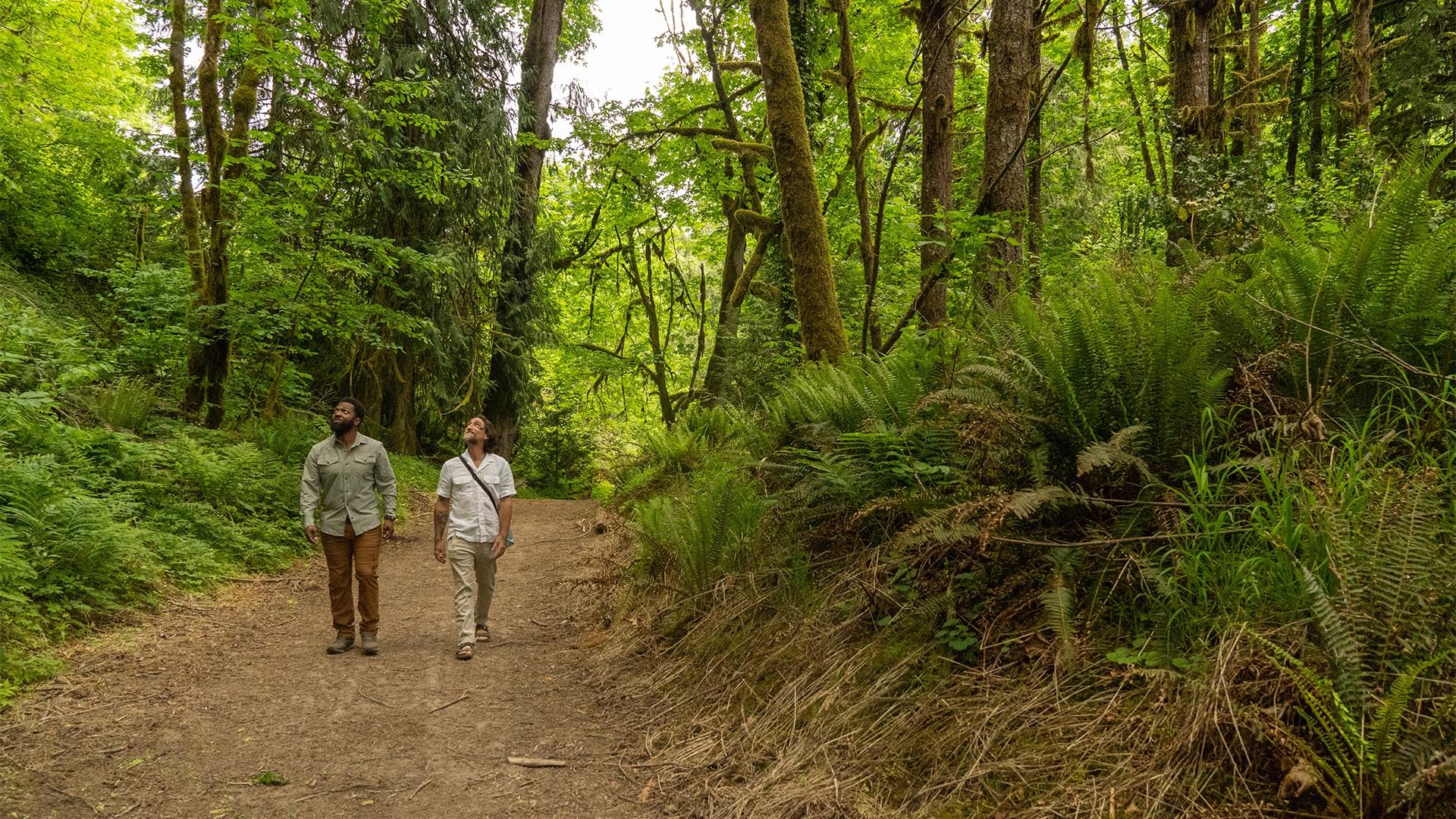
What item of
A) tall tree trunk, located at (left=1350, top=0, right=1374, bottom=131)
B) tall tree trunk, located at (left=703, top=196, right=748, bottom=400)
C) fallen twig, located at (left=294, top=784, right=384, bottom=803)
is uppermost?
tall tree trunk, located at (left=1350, top=0, right=1374, bottom=131)

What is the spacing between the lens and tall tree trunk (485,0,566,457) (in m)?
16.8

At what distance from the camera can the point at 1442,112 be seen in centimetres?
1050

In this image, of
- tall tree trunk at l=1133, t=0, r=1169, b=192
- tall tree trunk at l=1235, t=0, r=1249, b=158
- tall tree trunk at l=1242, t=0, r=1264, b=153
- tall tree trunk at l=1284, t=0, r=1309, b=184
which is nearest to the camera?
tall tree trunk at l=1133, t=0, r=1169, b=192

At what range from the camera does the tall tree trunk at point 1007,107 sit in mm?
6336

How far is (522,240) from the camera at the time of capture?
1695 centimetres

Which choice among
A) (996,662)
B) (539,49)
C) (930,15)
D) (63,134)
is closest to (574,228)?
(539,49)

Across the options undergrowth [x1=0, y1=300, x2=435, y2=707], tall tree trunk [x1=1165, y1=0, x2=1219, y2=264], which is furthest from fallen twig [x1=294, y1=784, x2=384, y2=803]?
tall tree trunk [x1=1165, y1=0, x2=1219, y2=264]

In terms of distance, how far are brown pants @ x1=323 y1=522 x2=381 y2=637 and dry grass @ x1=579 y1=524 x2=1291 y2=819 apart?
2.55 metres

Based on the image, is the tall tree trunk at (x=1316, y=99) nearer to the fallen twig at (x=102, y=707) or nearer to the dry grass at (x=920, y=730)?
the dry grass at (x=920, y=730)

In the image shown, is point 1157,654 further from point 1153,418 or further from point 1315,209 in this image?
point 1315,209

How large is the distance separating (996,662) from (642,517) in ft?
14.0

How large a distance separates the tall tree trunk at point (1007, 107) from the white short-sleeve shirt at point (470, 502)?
4.29 meters

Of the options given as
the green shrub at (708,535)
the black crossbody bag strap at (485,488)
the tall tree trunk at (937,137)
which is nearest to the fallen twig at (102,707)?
the black crossbody bag strap at (485,488)

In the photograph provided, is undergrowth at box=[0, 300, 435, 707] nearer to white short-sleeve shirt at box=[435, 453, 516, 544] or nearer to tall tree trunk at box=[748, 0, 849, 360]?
white short-sleeve shirt at box=[435, 453, 516, 544]
